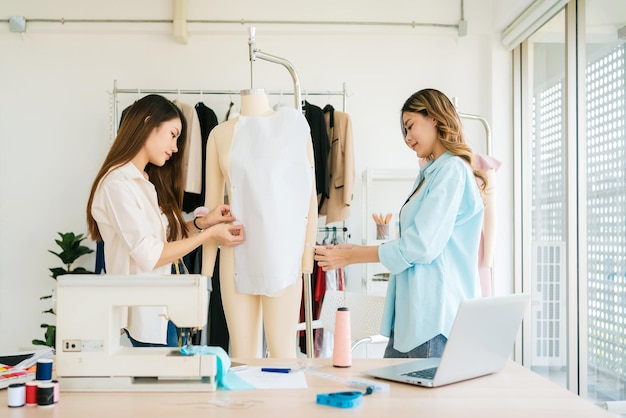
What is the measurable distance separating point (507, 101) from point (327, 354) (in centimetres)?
235

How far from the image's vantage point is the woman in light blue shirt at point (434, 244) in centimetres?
216

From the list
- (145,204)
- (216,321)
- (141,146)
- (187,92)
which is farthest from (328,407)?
(187,92)

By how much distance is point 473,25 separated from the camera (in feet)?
16.4

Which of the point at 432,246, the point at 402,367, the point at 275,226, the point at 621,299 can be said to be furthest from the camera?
the point at 621,299

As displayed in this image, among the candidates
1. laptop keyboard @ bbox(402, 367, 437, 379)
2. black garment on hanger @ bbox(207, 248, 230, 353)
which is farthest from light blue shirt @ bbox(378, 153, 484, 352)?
black garment on hanger @ bbox(207, 248, 230, 353)

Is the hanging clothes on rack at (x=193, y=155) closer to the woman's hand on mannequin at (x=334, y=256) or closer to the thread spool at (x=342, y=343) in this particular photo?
the woman's hand on mannequin at (x=334, y=256)

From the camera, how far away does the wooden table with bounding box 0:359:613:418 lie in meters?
1.51

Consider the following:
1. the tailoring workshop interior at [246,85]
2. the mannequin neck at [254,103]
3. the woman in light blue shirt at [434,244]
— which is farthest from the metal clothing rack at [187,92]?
the woman in light blue shirt at [434,244]

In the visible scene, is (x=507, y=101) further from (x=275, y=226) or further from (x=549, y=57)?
(x=275, y=226)

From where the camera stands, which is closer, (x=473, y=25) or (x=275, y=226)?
(x=275, y=226)

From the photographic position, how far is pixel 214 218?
2955mm

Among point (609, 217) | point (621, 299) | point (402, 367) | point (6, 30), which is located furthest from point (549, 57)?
point (6, 30)

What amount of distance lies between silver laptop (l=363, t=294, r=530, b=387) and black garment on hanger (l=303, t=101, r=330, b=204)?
8.16 feet

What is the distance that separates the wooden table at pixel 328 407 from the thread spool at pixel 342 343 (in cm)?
20
